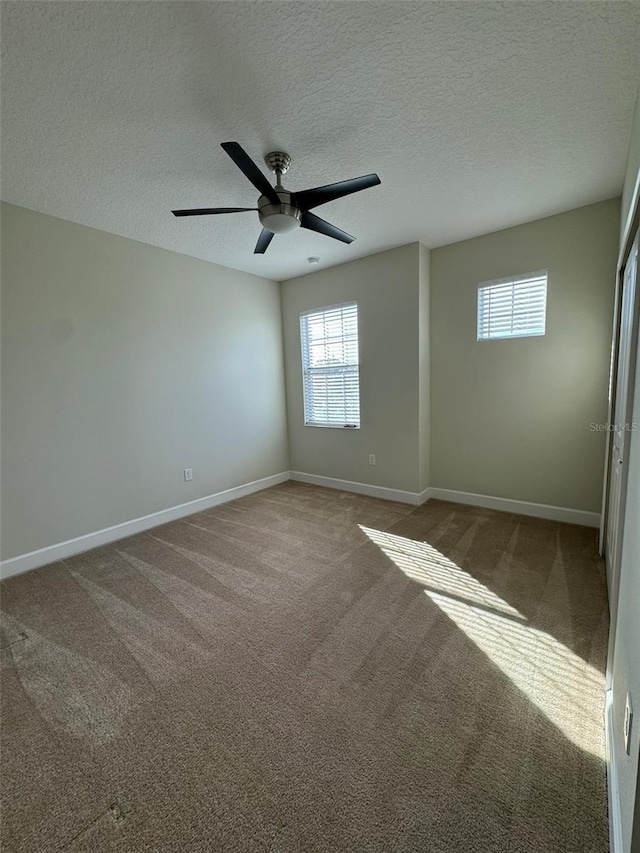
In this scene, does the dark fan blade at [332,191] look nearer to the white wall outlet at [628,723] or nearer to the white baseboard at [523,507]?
the white wall outlet at [628,723]

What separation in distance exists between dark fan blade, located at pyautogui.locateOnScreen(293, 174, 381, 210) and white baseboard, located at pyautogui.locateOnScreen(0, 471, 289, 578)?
3.06m

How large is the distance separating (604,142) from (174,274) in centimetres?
353

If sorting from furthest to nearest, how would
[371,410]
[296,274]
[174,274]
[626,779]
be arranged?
1. [296,274]
2. [371,410]
3. [174,274]
4. [626,779]

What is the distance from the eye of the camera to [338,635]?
1.85 metres

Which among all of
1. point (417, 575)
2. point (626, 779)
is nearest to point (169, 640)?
point (417, 575)

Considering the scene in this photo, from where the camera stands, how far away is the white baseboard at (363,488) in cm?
379

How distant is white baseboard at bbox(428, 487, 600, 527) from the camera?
10.0 feet

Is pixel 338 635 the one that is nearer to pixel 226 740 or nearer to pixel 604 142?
pixel 226 740

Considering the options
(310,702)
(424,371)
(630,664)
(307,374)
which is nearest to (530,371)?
(424,371)

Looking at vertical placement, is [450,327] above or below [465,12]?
below

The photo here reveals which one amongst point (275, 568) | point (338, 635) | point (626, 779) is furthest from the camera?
point (275, 568)

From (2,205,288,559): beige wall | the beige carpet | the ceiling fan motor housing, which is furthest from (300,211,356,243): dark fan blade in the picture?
the beige carpet

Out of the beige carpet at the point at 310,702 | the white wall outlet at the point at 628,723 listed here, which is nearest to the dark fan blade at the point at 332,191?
the white wall outlet at the point at 628,723

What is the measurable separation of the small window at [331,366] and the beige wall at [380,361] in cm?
12
